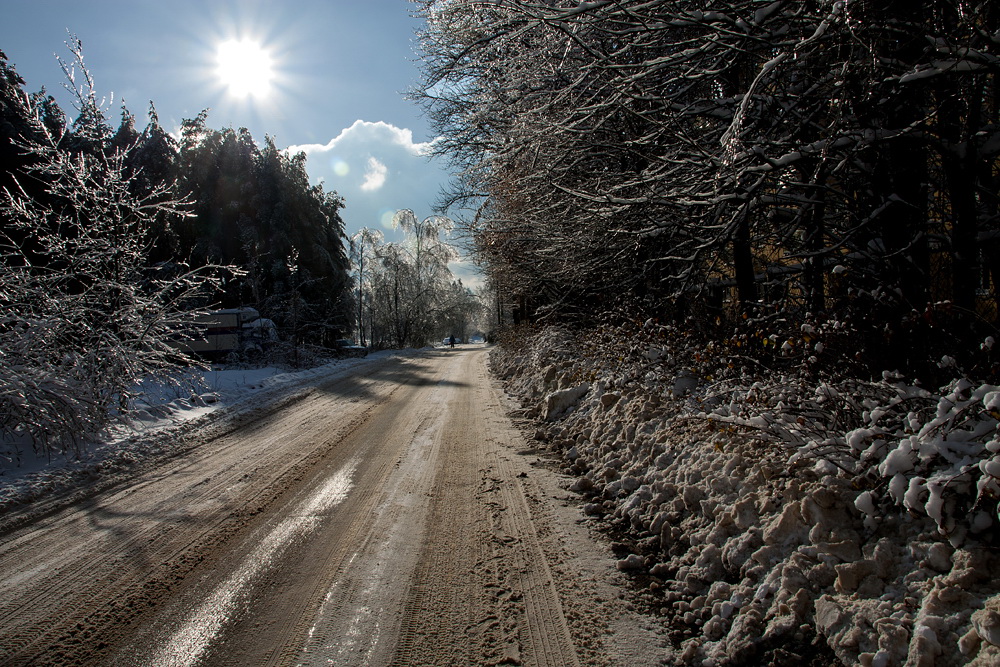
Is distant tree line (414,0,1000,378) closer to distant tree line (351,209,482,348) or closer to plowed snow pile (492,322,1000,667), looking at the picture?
Result: plowed snow pile (492,322,1000,667)

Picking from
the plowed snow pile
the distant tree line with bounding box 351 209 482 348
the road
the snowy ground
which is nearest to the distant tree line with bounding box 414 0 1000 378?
the plowed snow pile

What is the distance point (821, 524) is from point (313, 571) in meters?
3.11

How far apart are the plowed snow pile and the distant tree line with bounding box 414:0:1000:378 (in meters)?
0.77

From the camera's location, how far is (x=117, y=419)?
7.57 m

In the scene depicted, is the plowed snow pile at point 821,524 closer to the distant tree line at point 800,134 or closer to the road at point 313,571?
the road at point 313,571

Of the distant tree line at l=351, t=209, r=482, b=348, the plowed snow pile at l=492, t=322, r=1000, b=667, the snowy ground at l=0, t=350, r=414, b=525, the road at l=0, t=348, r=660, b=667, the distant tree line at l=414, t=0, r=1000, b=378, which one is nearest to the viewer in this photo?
the plowed snow pile at l=492, t=322, r=1000, b=667

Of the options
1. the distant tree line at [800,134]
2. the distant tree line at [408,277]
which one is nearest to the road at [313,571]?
the distant tree line at [800,134]

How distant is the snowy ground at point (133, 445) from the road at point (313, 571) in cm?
61

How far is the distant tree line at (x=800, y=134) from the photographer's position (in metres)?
3.86

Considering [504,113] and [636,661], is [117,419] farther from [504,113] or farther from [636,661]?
[636,661]

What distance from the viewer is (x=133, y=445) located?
686cm

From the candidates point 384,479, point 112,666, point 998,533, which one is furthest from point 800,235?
point 112,666

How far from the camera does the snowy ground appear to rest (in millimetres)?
5407

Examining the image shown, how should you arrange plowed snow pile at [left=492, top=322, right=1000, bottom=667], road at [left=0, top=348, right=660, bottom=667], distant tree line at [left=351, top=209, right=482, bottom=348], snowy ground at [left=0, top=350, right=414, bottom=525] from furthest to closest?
distant tree line at [left=351, top=209, right=482, bottom=348] → snowy ground at [left=0, top=350, right=414, bottom=525] → road at [left=0, top=348, right=660, bottom=667] → plowed snow pile at [left=492, top=322, right=1000, bottom=667]
